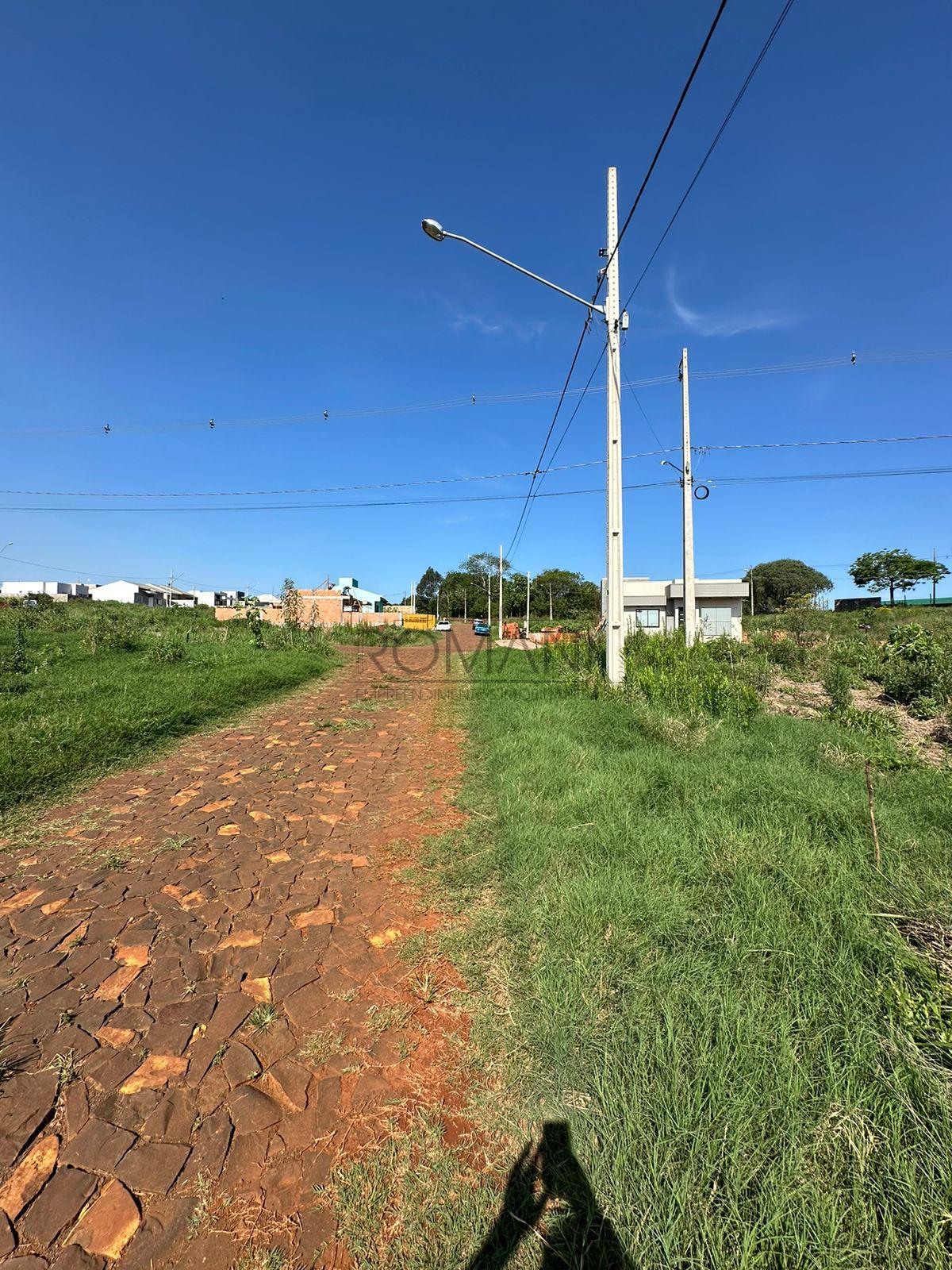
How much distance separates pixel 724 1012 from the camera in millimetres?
1835

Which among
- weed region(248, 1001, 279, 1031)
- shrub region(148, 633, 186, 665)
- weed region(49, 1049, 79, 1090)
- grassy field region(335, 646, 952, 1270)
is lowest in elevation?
weed region(248, 1001, 279, 1031)

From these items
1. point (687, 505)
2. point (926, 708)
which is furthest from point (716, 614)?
point (926, 708)

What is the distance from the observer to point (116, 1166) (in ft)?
5.08

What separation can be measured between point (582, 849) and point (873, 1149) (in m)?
1.92

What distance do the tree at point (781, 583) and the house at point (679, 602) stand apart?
38.1 metres

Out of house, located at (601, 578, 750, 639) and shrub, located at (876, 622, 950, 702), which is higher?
house, located at (601, 578, 750, 639)

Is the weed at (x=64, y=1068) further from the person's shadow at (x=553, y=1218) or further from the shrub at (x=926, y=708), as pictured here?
the shrub at (x=926, y=708)

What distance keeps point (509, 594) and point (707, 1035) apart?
70584mm

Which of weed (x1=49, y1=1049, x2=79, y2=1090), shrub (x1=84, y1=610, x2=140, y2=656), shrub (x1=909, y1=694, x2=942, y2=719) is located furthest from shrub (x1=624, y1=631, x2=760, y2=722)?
shrub (x1=84, y1=610, x2=140, y2=656)

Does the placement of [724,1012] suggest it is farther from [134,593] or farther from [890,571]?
[134,593]

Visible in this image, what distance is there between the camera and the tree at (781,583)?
59188 mm

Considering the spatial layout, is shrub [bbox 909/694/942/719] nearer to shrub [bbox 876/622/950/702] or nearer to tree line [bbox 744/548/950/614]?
shrub [bbox 876/622/950/702]

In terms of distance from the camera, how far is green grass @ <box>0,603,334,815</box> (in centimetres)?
488

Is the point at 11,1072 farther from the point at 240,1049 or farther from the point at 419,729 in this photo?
the point at 419,729
